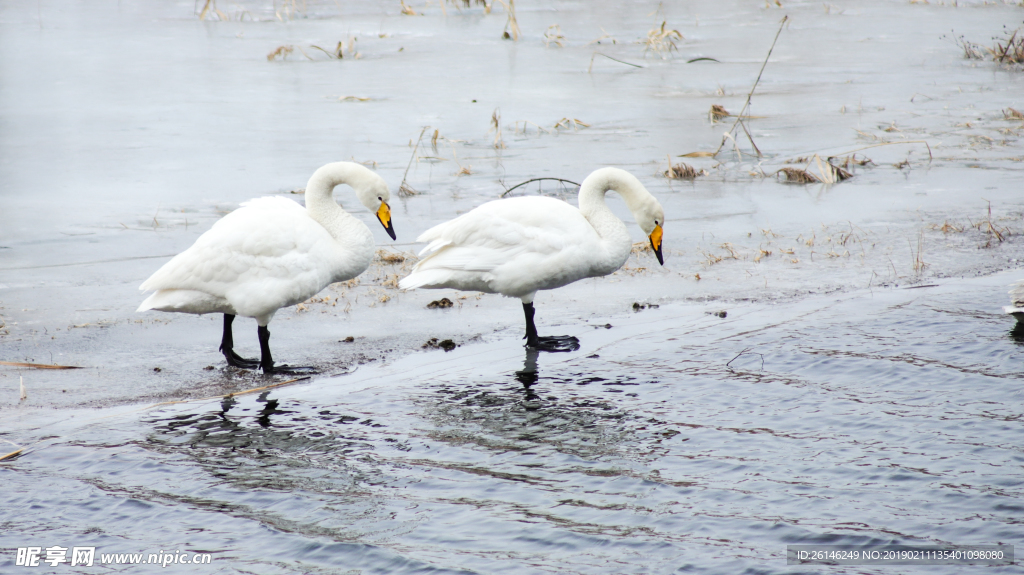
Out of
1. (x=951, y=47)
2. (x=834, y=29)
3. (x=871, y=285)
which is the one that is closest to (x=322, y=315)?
(x=871, y=285)

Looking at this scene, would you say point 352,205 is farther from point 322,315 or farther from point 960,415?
point 960,415

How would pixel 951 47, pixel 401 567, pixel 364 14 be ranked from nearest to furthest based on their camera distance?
1. pixel 401 567
2. pixel 951 47
3. pixel 364 14

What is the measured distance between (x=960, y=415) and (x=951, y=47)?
1303cm

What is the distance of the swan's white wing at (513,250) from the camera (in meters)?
5.75

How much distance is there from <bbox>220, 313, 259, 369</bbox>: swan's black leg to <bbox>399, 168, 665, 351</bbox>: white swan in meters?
0.96

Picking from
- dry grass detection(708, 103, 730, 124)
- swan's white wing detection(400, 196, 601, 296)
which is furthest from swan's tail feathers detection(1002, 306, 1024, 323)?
dry grass detection(708, 103, 730, 124)

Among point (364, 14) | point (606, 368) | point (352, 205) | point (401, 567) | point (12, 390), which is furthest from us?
point (364, 14)

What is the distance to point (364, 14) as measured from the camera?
1939 centimetres

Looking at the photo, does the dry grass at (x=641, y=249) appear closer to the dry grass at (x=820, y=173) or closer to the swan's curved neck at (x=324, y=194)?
the dry grass at (x=820, y=173)

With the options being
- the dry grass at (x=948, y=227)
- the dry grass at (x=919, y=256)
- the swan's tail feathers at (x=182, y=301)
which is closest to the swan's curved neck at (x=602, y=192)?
the dry grass at (x=919, y=256)

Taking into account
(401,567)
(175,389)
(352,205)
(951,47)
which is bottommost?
(401,567)

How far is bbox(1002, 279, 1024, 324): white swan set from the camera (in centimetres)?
564

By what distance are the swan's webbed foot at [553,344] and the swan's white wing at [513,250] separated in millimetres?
303

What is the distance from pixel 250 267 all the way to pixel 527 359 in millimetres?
1599
